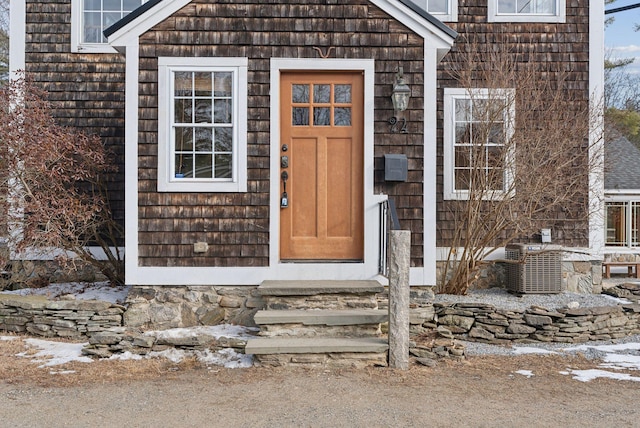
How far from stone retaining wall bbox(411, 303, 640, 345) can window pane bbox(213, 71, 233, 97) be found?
129 inches

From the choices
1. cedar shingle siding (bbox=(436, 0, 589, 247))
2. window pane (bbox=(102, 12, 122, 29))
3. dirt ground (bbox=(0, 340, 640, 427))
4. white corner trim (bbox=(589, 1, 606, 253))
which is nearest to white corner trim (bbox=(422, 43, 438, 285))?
dirt ground (bbox=(0, 340, 640, 427))

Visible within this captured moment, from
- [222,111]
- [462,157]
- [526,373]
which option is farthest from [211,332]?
[462,157]

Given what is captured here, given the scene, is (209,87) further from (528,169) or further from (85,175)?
(528,169)

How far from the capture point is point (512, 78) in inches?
315

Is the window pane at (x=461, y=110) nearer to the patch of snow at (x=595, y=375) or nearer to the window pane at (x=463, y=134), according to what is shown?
the window pane at (x=463, y=134)

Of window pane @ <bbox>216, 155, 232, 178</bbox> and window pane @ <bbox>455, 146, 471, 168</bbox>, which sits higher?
window pane @ <bbox>455, 146, 471, 168</bbox>

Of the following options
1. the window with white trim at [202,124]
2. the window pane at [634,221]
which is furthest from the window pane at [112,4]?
the window pane at [634,221]

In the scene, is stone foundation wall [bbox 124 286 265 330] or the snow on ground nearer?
stone foundation wall [bbox 124 286 265 330]

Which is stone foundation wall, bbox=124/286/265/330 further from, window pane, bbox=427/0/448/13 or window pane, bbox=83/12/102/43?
window pane, bbox=427/0/448/13

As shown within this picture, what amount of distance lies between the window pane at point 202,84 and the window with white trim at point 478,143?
3.48 meters

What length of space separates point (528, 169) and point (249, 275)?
152 inches

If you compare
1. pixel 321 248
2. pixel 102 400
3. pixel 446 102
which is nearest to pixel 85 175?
pixel 321 248

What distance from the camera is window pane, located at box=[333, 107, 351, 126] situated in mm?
6855

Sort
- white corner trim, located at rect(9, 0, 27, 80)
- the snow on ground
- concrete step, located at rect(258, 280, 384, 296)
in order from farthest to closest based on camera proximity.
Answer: white corner trim, located at rect(9, 0, 27, 80) → the snow on ground → concrete step, located at rect(258, 280, 384, 296)
